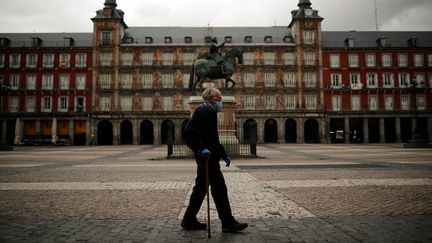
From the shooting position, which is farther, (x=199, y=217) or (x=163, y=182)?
(x=163, y=182)

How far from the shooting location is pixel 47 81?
47906 millimetres

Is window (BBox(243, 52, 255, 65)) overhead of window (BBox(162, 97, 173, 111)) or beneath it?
overhead

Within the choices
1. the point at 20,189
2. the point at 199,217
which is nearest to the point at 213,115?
the point at 199,217

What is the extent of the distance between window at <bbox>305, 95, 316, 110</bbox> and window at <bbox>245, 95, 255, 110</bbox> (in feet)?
25.5

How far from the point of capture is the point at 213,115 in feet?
14.1

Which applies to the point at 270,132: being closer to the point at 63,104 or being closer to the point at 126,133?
the point at 126,133

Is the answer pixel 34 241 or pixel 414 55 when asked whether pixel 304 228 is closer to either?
pixel 34 241

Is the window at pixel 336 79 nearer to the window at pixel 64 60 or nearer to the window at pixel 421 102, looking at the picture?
the window at pixel 421 102

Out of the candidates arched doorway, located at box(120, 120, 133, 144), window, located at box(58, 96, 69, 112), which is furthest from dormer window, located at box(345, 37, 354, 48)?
window, located at box(58, 96, 69, 112)

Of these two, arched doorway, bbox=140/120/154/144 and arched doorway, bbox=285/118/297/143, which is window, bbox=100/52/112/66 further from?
arched doorway, bbox=285/118/297/143

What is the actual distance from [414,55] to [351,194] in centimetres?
5095

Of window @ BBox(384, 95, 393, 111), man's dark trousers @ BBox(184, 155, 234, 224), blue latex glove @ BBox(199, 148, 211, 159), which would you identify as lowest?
man's dark trousers @ BBox(184, 155, 234, 224)

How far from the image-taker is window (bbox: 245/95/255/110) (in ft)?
156

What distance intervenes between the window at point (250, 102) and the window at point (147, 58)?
15005 mm
